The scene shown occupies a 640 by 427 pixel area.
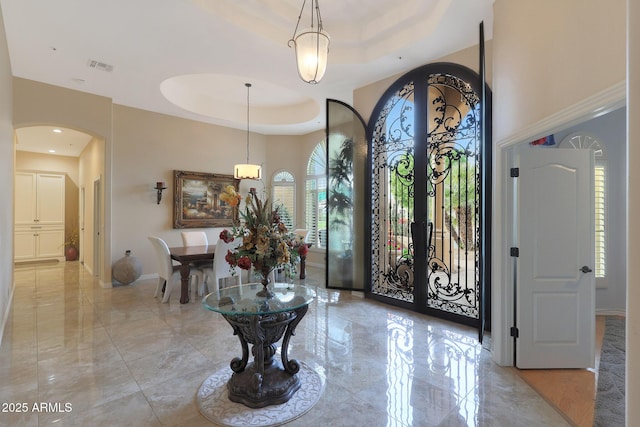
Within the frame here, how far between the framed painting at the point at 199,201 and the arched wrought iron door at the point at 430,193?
3.66m

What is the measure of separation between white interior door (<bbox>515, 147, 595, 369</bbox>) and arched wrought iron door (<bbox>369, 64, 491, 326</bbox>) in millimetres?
716

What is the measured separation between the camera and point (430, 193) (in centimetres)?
418

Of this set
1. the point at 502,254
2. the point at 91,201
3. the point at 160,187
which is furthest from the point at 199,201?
the point at 502,254

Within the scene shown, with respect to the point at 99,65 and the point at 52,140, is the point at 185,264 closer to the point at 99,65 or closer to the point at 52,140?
the point at 99,65

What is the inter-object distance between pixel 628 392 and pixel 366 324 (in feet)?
9.52

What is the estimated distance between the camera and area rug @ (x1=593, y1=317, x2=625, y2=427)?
2.16 m

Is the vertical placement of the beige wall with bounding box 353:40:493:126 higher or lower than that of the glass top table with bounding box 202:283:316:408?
higher

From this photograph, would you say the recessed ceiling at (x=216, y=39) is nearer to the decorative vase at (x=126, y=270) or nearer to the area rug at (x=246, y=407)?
the decorative vase at (x=126, y=270)

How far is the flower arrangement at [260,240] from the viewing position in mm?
2256

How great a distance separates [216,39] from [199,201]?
4.02m

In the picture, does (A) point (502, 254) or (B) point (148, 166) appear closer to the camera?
(A) point (502, 254)

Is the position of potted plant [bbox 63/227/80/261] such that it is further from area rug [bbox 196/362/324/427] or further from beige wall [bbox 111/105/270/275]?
area rug [bbox 196/362/324/427]

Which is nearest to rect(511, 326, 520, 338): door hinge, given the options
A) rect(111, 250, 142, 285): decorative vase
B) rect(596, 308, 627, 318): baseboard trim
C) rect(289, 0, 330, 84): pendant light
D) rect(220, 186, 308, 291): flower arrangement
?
rect(220, 186, 308, 291): flower arrangement

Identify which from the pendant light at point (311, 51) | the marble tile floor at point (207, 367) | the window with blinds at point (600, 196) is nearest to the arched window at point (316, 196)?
the marble tile floor at point (207, 367)
